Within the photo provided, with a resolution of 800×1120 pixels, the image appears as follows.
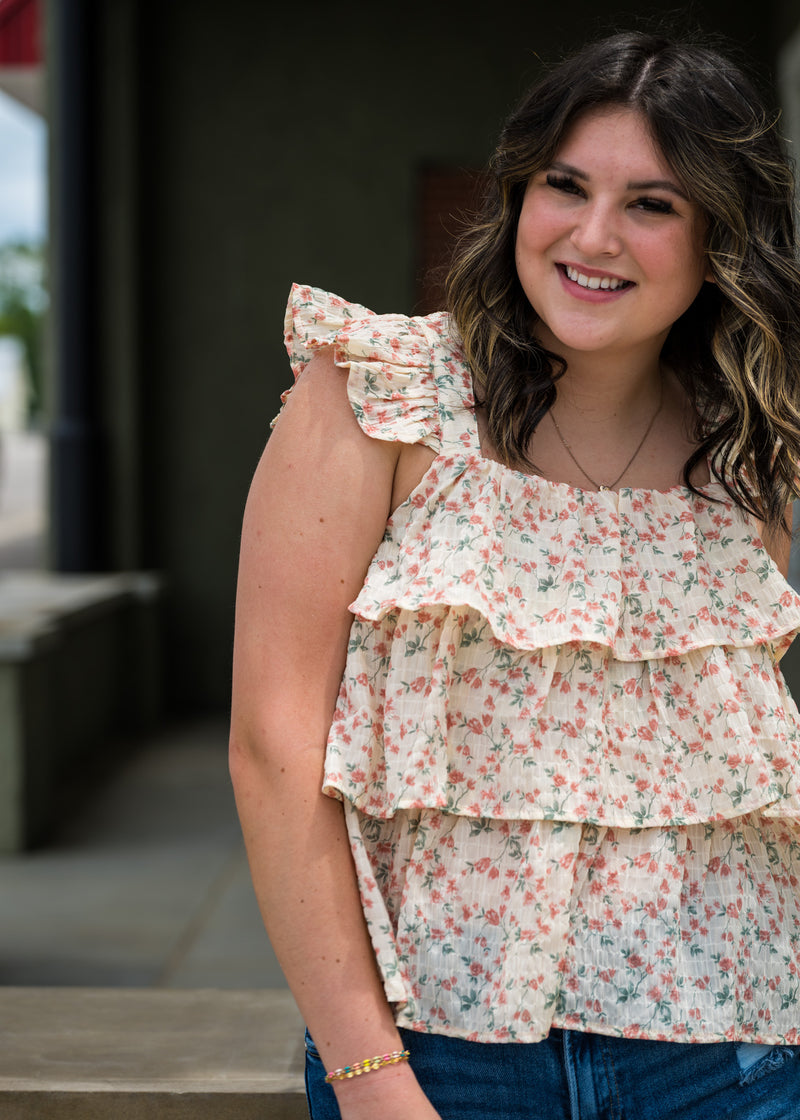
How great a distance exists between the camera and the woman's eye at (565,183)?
4.71 ft

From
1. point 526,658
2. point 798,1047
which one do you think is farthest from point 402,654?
point 798,1047

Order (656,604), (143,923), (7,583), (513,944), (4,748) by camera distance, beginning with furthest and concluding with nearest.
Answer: (7,583) → (4,748) → (143,923) → (656,604) → (513,944)

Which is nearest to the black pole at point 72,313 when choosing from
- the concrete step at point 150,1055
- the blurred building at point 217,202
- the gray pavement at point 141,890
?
the blurred building at point 217,202

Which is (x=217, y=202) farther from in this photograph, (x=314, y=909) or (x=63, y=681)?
(x=314, y=909)

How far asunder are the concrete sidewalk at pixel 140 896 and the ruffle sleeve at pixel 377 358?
247 cm

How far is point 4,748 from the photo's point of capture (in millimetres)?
4543

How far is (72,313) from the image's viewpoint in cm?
644

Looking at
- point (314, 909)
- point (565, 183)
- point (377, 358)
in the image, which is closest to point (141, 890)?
point (314, 909)

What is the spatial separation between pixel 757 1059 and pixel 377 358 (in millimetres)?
850

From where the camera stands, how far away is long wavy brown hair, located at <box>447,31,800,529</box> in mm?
1406

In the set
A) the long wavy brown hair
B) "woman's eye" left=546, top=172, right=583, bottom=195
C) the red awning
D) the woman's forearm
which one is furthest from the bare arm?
the red awning

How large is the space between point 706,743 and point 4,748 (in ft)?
11.8

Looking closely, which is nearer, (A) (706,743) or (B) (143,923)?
(A) (706,743)

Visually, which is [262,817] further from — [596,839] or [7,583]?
[7,583]
